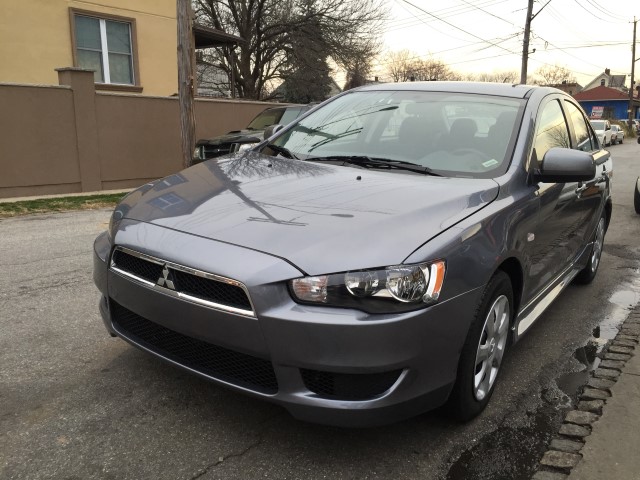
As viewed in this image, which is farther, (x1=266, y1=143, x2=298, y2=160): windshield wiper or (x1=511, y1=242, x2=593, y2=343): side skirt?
(x1=266, y1=143, x2=298, y2=160): windshield wiper

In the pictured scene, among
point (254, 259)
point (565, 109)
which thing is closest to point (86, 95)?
point (565, 109)

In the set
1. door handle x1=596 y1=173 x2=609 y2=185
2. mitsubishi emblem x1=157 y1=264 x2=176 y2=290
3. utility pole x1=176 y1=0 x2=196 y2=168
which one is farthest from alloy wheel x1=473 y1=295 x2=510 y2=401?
utility pole x1=176 y1=0 x2=196 y2=168

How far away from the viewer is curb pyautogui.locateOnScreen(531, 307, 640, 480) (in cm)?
256

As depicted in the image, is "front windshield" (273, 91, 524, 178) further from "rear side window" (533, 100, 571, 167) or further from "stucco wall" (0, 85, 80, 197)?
"stucco wall" (0, 85, 80, 197)

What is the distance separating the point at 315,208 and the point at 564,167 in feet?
5.12

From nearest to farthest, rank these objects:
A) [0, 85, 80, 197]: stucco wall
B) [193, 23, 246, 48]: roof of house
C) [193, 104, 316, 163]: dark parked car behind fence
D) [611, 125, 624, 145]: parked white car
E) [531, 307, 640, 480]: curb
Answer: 1. [531, 307, 640, 480]: curb
2. [0, 85, 80, 197]: stucco wall
3. [193, 104, 316, 163]: dark parked car behind fence
4. [193, 23, 246, 48]: roof of house
5. [611, 125, 624, 145]: parked white car

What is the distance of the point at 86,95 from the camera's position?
11.0 m

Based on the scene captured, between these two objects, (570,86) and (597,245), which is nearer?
(597,245)

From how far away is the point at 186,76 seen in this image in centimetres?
1087

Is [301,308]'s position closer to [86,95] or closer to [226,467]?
[226,467]

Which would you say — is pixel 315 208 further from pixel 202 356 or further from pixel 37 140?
pixel 37 140

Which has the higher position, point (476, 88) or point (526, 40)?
point (526, 40)

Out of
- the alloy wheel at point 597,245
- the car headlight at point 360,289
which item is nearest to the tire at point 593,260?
the alloy wheel at point 597,245

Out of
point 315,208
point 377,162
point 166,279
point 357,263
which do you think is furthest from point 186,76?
point 357,263
